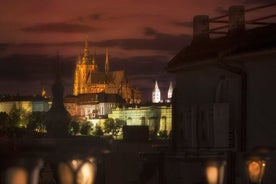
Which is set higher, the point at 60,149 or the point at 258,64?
the point at 258,64

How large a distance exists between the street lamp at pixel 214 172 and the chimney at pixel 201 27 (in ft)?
36.8

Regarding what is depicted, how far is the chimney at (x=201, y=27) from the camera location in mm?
21158

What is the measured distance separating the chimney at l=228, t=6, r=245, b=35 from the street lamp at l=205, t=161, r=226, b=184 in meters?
9.70

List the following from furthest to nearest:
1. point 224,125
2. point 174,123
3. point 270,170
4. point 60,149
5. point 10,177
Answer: point 174,123, point 224,125, point 270,170, point 60,149, point 10,177

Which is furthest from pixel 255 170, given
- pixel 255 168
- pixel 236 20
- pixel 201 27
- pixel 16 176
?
pixel 201 27

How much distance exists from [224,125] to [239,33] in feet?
10.5

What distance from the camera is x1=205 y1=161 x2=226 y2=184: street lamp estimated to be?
10109 mm

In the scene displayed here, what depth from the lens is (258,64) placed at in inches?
639

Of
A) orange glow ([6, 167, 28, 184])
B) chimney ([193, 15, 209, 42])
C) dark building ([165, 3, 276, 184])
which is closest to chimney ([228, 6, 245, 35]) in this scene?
dark building ([165, 3, 276, 184])

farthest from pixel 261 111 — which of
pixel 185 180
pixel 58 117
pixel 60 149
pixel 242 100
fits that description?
pixel 58 117

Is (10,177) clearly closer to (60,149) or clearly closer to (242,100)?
(60,149)

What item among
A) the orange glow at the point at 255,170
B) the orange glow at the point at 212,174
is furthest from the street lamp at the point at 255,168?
the orange glow at the point at 212,174

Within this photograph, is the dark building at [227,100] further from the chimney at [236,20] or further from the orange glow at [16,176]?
the orange glow at [16,176]

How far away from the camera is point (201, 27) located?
70.4 ft
